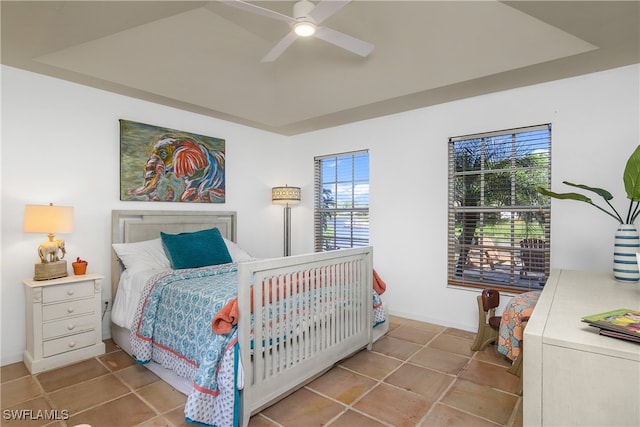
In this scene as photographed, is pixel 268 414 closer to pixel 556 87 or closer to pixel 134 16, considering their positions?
pixel 134 16

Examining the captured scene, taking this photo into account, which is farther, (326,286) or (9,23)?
(326,286)

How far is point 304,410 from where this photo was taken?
2.08 metres

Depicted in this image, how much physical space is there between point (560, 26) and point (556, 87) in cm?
85

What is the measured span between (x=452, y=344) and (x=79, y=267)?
3400 millimetres

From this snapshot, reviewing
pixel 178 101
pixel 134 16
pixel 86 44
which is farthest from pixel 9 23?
pixel 178 101

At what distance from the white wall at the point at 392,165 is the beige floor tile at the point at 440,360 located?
714 millimetres

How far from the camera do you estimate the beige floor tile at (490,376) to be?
7.74ft

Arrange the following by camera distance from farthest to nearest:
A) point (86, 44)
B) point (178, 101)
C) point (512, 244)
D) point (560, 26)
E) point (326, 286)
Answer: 1. point (178, 101)
2. point (512, 244)
3. point (86, 44)
4. point (326, 286)
5. point (560, 26)

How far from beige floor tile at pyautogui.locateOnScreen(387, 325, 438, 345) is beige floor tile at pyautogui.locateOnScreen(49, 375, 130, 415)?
92.3 inches

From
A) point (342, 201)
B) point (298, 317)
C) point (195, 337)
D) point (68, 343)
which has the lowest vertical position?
point (68, 343)

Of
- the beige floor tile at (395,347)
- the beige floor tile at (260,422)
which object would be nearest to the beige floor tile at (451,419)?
the beige floor tile at (395,347)

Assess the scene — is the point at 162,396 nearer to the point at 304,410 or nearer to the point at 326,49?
the point at 304,410

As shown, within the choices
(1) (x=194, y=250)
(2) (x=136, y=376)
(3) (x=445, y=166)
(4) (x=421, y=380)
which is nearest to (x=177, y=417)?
(2) (x=136, y=376)

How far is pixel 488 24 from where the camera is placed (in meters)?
2.55
